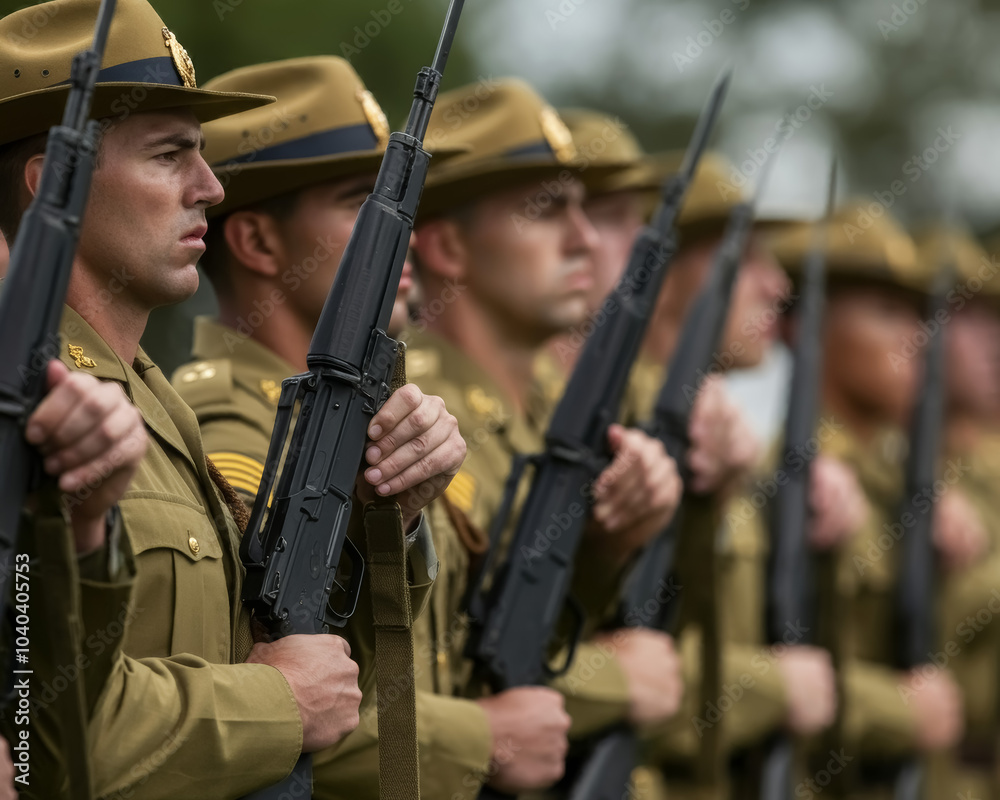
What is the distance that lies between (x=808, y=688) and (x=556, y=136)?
2.40 meters

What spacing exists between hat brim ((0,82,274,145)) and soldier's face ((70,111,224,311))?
0.04 m

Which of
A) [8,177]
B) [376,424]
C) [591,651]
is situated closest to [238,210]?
[8,177]

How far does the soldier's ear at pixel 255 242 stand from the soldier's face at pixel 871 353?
434 cm

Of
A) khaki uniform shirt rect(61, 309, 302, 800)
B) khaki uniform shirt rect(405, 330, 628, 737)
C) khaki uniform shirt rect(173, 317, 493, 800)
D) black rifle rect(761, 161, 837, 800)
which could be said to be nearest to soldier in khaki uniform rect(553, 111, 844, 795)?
black rifle rect(761, 161, 837, 800)

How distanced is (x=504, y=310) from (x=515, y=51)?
5.00 meters

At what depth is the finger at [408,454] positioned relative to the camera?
287 centimetres

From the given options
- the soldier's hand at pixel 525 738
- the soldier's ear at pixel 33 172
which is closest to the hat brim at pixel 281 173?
the soldier's ear at pixel 33 172

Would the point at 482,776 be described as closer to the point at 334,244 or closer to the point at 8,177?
the point at 334,244

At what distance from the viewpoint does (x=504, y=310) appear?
493 centimetres

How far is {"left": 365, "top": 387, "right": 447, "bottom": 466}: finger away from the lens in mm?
2846

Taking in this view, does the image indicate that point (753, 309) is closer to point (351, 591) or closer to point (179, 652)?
point (351, 591)

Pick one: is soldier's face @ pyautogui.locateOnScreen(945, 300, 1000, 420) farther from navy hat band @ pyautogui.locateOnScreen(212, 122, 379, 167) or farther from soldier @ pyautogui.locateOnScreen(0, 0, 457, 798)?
soldier @ pyautogui.locateOnScreen(0, 0, 457, 798)

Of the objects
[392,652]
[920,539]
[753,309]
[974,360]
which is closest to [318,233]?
[392,652]

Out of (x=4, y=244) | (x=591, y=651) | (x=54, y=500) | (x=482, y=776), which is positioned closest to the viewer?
(x=54, y=500)
